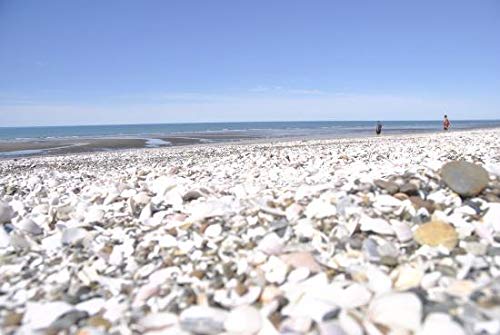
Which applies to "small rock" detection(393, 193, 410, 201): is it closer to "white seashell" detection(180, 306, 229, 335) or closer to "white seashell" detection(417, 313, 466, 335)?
"white seashell" detection(417, 313, 466, 335)

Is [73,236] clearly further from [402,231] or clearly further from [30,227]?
[402,231]

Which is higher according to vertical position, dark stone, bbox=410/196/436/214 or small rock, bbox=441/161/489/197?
small rock, bbox=441/161/489/197

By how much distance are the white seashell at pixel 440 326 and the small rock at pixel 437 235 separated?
2.85 ft

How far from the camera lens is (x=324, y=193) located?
10.7 ft

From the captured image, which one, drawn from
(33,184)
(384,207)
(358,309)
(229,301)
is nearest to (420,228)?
(384,207)

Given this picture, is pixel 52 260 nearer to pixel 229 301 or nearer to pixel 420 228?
pixel 229 301

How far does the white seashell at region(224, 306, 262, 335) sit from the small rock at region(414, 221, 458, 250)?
1244mm

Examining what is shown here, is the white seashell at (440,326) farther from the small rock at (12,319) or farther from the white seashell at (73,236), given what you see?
the white seashell at (73,236)

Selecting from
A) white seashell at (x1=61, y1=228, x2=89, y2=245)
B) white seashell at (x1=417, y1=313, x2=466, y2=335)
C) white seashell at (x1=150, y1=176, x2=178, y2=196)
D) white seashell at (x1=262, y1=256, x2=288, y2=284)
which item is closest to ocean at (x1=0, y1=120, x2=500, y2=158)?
white seashell at (x1=150, y1=176, x2=178, y2=196)

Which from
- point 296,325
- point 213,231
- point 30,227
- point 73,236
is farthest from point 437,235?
point 30,227

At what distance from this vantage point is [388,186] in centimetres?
320

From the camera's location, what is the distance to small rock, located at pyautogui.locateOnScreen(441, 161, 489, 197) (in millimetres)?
3105

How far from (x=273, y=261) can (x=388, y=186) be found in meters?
1.38

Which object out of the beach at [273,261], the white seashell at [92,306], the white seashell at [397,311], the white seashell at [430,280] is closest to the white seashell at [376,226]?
the beach at [273,261]
